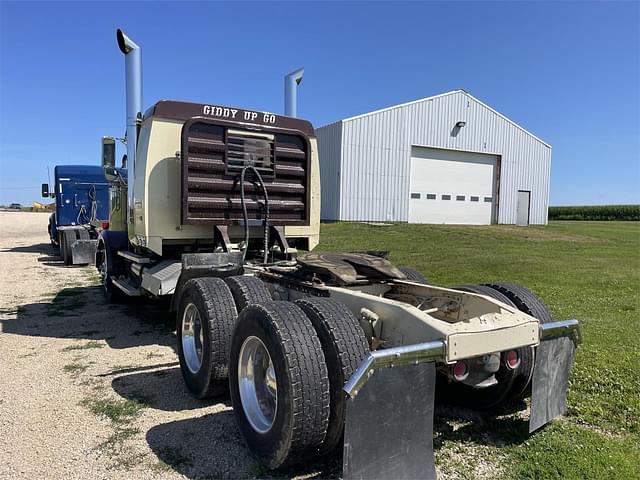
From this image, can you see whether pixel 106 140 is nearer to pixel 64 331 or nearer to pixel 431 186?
pixel 64 331

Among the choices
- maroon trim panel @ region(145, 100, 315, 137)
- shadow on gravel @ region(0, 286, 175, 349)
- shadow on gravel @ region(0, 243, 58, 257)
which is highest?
maroon trim panel @ region(145, 100, 315, 137)

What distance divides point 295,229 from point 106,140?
3587mm

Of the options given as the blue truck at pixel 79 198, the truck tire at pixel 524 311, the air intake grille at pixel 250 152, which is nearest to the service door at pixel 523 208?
the blue truck at pixel 79 198

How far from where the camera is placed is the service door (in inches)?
1167

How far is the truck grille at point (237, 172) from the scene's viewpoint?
18.4ft

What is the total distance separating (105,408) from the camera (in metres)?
4.00

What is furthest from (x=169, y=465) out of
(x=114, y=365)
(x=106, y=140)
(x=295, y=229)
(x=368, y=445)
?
(x=106, y=140)

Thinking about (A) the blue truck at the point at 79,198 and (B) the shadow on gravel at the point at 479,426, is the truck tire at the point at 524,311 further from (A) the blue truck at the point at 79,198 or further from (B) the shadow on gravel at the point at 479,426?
(A) the blue truck at the point at 79,198

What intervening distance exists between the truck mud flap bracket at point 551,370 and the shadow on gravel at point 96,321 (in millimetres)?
4329

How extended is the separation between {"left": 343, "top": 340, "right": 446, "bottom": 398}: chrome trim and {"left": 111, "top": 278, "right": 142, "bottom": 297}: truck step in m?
5.01

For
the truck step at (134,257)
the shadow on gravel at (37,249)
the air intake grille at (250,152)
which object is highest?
the air intake grille at (250,152)

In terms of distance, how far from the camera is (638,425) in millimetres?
3678

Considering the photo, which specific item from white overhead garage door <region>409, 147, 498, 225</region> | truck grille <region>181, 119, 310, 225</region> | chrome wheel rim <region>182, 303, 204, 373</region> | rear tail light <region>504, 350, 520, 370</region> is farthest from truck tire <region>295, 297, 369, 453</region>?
white overhead garage door <region>409, 147, 498, 225</region>

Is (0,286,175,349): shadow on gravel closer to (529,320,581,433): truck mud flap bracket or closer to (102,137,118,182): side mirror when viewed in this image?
(102,137,118,182): side mirror
